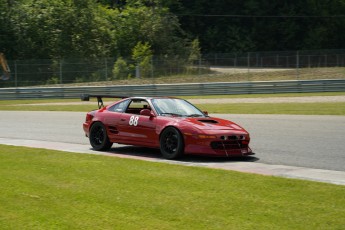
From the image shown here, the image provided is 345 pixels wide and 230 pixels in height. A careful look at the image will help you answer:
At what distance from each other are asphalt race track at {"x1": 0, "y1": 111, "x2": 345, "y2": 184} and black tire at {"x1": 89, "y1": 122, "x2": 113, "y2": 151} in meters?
0.30

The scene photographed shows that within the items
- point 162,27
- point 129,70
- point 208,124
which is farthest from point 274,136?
point 162,27

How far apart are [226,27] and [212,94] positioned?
3557 centimetres

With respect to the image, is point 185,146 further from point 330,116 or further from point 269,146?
point 330,116

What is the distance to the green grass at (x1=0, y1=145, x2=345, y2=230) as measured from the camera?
6172 millimetres

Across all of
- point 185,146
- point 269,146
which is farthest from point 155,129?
point 269,146

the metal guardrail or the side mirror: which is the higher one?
the side mirror

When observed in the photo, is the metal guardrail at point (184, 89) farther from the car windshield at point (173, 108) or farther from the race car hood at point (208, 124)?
the race car hood at point (208, 124)

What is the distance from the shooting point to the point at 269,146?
12.8 m

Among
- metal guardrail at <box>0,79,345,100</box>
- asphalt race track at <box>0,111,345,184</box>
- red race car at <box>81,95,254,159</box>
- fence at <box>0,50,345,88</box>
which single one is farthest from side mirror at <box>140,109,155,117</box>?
fence at <box>0,50,345,88</box>

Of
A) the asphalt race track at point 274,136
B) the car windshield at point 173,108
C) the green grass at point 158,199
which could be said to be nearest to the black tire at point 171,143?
the asphalt race track at point 274,136

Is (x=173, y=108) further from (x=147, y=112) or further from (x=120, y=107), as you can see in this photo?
(x=120, y=107)

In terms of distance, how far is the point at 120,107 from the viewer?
12.7m

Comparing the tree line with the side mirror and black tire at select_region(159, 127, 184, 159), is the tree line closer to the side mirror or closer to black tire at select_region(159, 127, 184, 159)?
the side mirror

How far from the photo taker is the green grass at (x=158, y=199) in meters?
6.17
